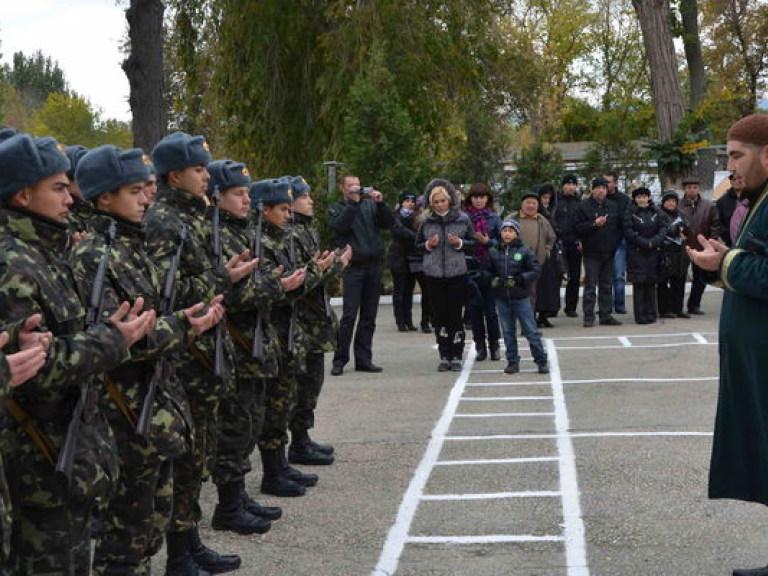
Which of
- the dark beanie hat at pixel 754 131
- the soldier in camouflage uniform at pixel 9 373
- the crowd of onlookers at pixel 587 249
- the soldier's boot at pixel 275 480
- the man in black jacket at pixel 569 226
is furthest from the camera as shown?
the man in black jacket at pixel 569 226

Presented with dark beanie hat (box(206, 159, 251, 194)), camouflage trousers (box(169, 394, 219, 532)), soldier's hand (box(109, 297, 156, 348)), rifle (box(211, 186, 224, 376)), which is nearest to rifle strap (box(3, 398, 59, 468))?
soldier's hand (box(109, 297, 156, 348))

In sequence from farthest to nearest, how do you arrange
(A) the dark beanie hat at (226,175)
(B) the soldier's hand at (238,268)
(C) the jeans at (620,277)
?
(C) the jeans at (620,277) < (A) the dark beanie hat at (226,175) < (B) the soldier's hand at (238,268)

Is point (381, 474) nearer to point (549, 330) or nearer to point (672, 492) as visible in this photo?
point (672, 492)

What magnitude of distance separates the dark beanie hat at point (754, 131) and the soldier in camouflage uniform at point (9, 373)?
3.28 metres

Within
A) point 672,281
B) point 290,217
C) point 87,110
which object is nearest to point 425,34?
point 672,281

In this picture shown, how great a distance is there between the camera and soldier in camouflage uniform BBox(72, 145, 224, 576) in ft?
16.4

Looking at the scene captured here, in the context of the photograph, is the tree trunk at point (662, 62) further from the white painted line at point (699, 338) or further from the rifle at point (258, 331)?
the rifle at point (258, 331)

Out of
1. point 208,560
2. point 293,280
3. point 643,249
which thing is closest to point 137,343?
point 208,560

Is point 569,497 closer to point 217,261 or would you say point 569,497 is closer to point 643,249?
point 217,261

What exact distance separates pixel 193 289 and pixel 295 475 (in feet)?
8.20

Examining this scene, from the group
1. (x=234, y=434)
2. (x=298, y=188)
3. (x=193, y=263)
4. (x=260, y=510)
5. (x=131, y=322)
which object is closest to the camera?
(x=131, y=322)

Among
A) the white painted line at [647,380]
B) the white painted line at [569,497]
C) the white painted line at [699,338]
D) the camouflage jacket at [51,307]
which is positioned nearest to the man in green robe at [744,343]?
the white painted line at [569,497]

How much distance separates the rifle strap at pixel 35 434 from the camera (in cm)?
420

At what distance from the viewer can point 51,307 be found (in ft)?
14.0
